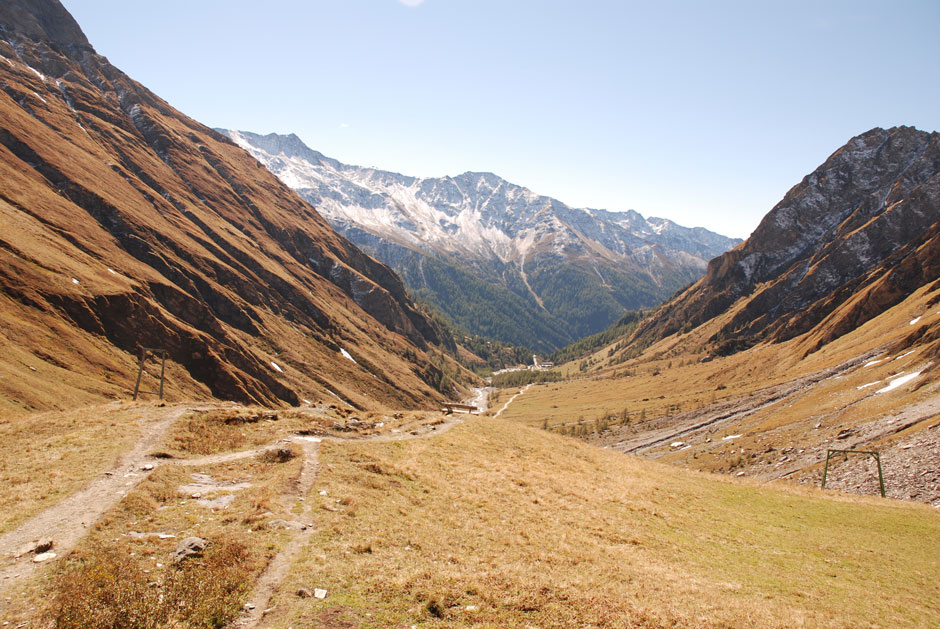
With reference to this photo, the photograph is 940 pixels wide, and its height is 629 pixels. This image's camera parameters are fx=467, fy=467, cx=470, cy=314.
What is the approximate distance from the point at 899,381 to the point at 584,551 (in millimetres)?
91336

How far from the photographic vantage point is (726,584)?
18984 mm

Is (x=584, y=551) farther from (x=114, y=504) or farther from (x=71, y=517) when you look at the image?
(x=71, y=517)

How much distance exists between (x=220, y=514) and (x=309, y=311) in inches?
7212

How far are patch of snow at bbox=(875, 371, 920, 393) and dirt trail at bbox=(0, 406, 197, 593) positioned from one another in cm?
10300

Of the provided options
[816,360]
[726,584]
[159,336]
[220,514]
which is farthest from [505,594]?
[816,360]

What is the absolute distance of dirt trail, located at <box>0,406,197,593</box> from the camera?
14391 mm

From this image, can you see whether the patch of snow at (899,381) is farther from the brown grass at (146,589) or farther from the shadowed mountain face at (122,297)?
the shadowed mountain face at (122,297)

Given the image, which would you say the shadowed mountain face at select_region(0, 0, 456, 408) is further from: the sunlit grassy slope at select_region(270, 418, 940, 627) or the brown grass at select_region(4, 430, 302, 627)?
the sunlit grassy slope at select_region(270, 418, 940, 627)

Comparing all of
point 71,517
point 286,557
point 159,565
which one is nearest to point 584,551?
point 286,557

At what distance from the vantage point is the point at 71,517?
18094 millimetres

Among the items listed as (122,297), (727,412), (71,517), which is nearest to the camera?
(71,517)

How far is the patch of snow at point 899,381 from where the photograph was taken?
7894 centimetres

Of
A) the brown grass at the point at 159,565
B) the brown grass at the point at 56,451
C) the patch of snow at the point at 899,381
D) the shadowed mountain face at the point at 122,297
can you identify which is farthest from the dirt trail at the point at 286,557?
the patch of snow at the point at 899,381

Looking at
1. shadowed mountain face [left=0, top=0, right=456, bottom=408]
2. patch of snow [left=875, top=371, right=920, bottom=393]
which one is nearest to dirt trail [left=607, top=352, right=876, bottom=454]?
patch of snow [left=875, top=371, right=920, bottom=393]
